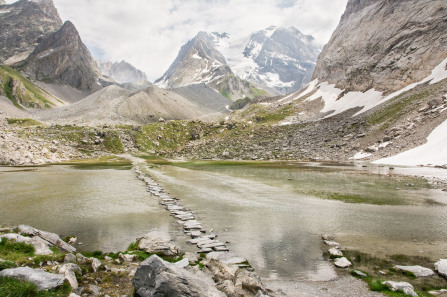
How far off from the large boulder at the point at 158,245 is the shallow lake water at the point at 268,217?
1412 mm

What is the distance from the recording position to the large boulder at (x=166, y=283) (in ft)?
31.1

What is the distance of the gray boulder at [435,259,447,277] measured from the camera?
1325cm

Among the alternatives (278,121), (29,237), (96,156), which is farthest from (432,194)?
(278,121)

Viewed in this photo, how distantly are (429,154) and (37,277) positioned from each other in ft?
274

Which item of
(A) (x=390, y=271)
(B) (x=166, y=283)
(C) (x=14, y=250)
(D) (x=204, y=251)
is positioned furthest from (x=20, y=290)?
(A) (x=390, y=271)

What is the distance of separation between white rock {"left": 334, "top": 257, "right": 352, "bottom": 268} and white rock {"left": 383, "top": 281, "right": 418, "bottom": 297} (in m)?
2.37

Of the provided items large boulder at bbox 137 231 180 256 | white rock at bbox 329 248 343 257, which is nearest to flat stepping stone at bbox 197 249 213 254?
large boulder at bbox 137 231 180 256

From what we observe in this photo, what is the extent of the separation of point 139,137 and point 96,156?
4173cm

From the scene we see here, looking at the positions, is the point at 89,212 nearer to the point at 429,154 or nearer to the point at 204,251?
the point at 204,251

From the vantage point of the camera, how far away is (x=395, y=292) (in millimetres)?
11539

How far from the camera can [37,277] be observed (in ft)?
30.8

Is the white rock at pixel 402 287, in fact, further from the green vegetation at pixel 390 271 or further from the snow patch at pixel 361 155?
the snow patch at pixel 361 155

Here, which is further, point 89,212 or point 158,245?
point 89,212

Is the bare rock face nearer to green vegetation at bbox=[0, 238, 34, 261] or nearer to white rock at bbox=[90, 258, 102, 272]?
white rock at bbox=[90, 258, 102, 272]
